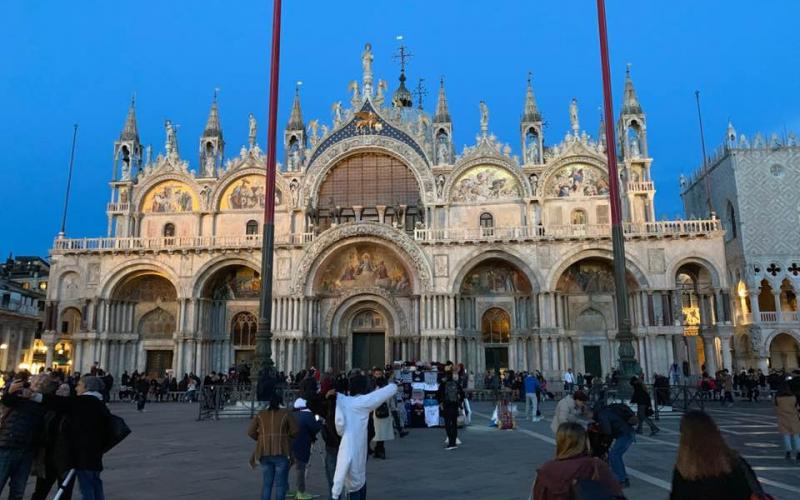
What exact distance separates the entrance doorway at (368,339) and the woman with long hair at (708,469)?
33317mm

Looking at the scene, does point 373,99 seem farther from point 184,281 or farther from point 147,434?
point 147,434

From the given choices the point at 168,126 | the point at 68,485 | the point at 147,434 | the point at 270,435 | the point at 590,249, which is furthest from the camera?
the point at 168,126

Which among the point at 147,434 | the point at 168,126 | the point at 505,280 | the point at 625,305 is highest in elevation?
the point at 168,126

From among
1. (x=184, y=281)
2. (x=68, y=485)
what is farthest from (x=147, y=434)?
(x=184, y=281)

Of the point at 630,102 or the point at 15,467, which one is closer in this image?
the point at 15,467

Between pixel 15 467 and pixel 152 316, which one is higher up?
pixel 152 316

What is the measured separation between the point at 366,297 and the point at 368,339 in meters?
2.78

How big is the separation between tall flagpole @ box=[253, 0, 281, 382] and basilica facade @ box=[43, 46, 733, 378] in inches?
571

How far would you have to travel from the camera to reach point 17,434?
278 inches

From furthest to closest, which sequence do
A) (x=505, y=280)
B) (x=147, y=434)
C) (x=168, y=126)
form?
(x=168, y=126)
(x=505, y=280)
(x=147, y=434)

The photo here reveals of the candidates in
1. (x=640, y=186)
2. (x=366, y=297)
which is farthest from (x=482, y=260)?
(x=640, y=186)

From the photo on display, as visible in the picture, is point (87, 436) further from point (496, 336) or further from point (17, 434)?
point (496, 336)

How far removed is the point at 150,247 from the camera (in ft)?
122

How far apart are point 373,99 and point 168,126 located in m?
13.9
